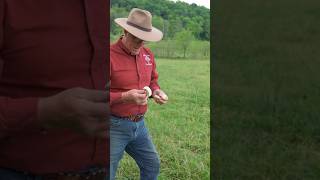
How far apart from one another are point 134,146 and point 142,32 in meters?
0.42

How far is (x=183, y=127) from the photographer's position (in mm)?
1706

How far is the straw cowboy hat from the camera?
50.9 inches

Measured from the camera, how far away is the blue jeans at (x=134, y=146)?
4.89 feet

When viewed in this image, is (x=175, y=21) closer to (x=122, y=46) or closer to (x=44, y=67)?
(x=122, y=46)

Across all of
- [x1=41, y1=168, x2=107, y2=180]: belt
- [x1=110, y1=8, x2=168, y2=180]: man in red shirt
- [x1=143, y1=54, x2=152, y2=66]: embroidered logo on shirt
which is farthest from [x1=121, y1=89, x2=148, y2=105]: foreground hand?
[x1=41, y1=168, x2=107, y2=180]: belt

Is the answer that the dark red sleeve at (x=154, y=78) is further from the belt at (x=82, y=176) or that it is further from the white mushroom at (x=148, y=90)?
the belt at (x=82, y=176)

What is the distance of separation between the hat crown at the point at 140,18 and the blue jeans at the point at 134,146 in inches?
11.4

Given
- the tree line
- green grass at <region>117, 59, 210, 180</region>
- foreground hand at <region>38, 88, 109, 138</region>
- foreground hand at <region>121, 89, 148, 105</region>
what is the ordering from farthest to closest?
green grass at <region>117, 59, 210, 180</region>
foreground hand at <region>121, 89, 148, 105</region>
the tree line
foreground hand at <region>38, 88, 109, 138</region>

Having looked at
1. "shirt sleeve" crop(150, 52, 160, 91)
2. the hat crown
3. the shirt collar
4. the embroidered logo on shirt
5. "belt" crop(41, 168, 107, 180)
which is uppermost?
the hat crown

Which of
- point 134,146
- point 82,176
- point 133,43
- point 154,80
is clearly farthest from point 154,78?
point 82,176

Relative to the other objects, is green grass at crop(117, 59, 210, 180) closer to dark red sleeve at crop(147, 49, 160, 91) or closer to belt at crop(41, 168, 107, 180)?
dark red sleeve at crop(147, 49, 160, 91)
